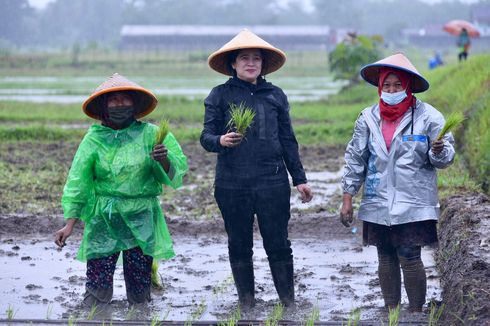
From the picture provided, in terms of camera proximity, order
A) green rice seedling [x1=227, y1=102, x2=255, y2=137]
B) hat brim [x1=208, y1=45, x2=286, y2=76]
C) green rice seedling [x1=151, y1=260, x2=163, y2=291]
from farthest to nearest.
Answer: green rice seedling [x1=151, y1=260, x2=163, y2=291] < hat brim [x1=208, y1=45, x2=286, y2=76] < green rice seedling [x1=227, y1=102, x2=255, y2=137]

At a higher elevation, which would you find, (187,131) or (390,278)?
(187,131)

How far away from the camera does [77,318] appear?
577 cm

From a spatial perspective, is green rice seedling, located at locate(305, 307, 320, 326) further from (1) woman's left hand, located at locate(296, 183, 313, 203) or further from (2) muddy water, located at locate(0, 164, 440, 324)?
(1) woman's left hand, located at locate(296, 183, 313, 203)

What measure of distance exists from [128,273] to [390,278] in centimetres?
156

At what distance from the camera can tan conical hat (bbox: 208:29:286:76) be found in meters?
5.81

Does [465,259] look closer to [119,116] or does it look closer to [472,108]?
[119,116]

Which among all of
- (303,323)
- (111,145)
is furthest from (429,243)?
(111,145)

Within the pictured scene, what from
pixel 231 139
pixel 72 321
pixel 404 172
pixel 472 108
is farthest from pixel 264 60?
pixel 472 108

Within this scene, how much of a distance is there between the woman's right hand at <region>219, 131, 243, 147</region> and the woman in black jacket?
15 centimetres

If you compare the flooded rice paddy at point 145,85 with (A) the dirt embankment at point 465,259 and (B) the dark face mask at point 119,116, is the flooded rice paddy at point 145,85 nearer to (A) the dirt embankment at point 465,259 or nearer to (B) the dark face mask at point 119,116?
(A) the dirt embankment at point 465,259

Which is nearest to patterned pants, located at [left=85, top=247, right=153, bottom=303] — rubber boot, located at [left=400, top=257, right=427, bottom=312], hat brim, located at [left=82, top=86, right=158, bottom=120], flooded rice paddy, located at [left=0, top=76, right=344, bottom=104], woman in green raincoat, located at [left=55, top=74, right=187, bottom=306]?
woman in green raincoat, located at [left=55, top=74, right=187, bottom=306]

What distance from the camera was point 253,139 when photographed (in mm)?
5855

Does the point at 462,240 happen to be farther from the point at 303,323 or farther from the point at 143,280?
the point at 143,280

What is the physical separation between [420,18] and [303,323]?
11593cm
